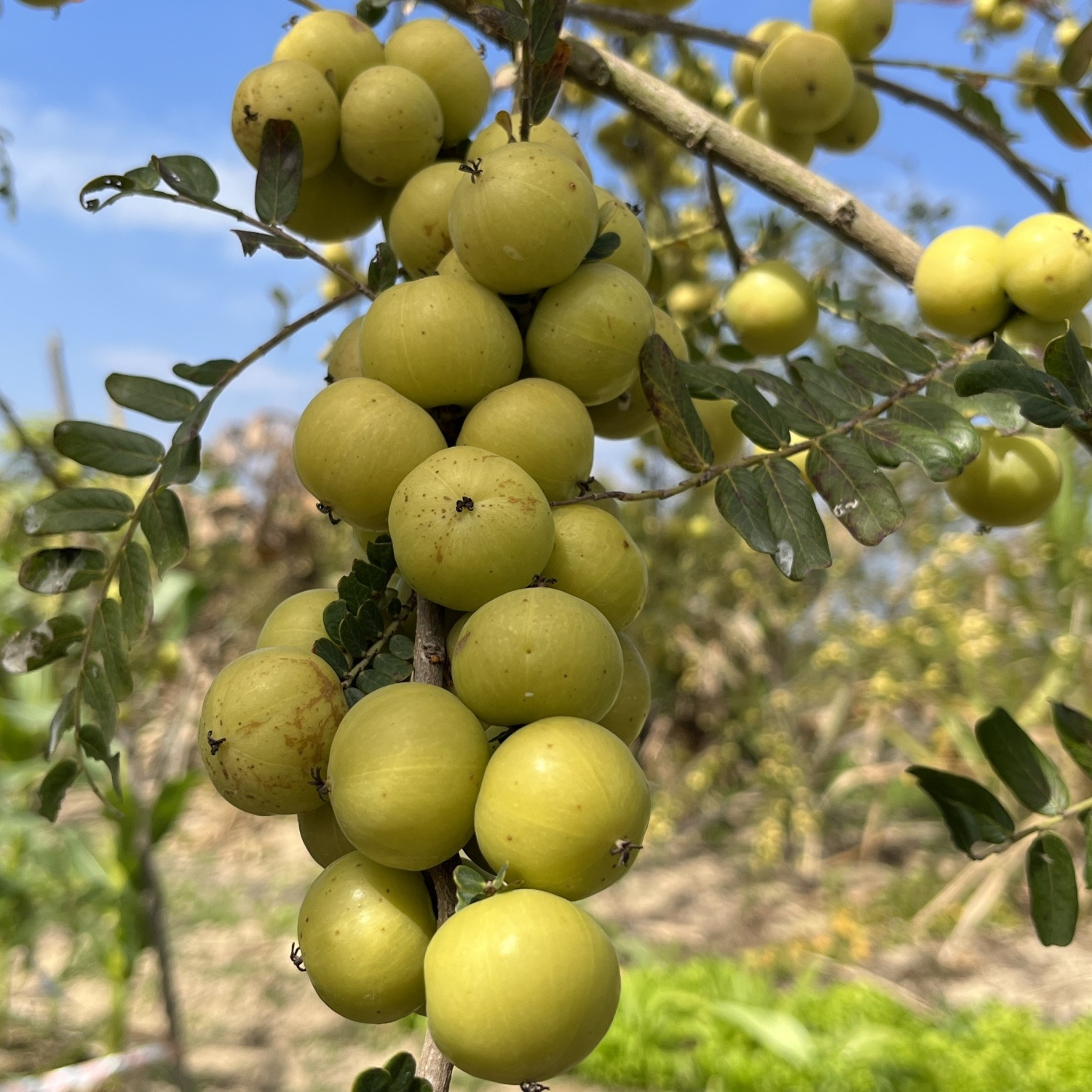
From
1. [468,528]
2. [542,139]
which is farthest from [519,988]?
[542,139]

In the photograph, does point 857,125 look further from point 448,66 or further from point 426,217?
point 426,217

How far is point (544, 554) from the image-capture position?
799mm

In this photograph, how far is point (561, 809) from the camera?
0.66m

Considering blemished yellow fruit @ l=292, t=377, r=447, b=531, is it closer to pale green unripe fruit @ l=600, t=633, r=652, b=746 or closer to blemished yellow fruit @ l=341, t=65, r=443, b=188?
pale green unripe fruit @ l=600, t=633, r=652, b=746

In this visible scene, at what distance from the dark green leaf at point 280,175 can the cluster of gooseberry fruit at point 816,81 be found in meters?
0.91

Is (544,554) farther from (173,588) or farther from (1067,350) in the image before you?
(173,588)

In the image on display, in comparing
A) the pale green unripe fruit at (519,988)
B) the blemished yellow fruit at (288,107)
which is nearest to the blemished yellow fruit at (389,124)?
the blemished yellow fruit at (288,107)

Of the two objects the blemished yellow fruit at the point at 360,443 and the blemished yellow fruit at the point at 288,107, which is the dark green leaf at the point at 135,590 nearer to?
the blemished yellow fruit at the point at 360,443

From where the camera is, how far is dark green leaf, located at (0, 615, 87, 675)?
1.08 m

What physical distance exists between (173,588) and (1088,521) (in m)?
5.86

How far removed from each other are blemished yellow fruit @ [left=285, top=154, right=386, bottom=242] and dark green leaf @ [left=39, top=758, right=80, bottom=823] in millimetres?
737

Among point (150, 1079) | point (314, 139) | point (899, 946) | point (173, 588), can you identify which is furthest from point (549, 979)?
point (899, 946)

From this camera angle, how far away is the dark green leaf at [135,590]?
1.04 meters

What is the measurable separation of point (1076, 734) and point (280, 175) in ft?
3.96
